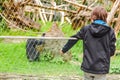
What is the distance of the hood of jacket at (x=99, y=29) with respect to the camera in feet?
15.5

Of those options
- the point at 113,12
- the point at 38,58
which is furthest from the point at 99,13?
the point at 38,58

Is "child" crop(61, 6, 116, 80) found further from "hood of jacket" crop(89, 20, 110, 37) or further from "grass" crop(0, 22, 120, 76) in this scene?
"grass" crop(0, 22, 120, 76)

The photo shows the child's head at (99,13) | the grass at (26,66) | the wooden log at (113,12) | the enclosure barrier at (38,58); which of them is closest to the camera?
the child's head at (99,13)

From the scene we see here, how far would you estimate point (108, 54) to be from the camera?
486cm

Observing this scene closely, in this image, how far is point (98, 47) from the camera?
15.8 ft

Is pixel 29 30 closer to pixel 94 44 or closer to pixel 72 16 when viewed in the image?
pixel 72 16

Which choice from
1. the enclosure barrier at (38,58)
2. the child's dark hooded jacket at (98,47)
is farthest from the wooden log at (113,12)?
the child's dark hooded jacket at (98,47)

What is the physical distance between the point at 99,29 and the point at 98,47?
0.23 metres

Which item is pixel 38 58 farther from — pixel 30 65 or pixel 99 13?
pixel 99 13

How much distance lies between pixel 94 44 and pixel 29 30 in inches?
291

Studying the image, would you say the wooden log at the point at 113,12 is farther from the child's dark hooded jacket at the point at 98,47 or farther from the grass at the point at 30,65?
the child's dark hooded jacket at the point at 98,47

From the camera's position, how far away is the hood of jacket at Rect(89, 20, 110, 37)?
473 centimetres

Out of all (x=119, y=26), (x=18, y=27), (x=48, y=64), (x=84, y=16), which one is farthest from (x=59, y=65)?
(x=18, y=27)

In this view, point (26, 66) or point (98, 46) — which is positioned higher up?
point (98, 46)
